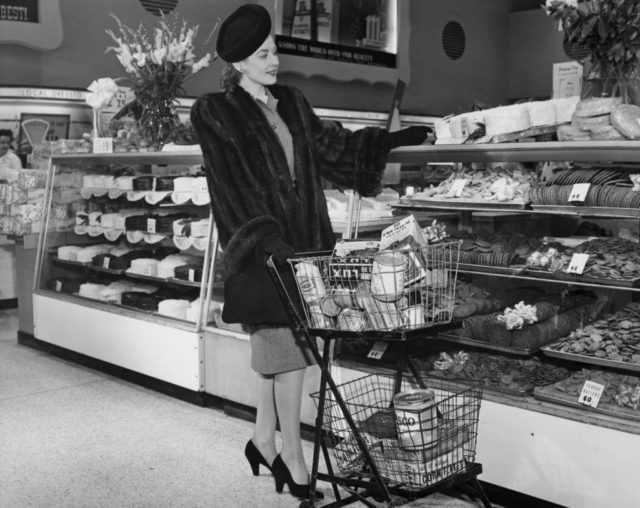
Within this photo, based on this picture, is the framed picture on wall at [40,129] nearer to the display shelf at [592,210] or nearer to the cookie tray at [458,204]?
the cookie tray at [458,204]

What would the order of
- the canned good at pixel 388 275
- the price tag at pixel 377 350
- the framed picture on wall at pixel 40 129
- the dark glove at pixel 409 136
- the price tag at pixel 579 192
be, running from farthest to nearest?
the framed picture on wall at pixel 40 129
the price tag at pixel 377 350
the dark glove at pixel 409 136
the price tag at pixel 579 192
the canned good at pixel 388 275

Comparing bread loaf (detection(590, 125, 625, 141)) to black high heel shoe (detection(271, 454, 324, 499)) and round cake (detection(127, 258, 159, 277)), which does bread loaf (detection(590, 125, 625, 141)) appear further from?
round cake (detection(127, 258, 159, 277))

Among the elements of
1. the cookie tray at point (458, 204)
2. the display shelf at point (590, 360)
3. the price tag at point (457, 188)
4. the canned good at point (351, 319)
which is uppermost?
the price tag at point (457, 188)

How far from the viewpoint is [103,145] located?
18.3ft

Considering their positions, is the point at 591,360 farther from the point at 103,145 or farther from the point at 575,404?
the point at 103,145

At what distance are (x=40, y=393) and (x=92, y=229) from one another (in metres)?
1.25

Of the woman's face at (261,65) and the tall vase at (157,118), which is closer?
the woman's face at (261,65)

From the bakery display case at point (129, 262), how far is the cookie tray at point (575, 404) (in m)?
2.14

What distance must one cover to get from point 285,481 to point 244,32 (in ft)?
5.97

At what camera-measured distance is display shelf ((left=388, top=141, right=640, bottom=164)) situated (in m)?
3.00

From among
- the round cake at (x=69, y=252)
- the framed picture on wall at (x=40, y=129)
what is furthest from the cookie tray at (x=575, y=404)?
the framed picture on wall at (x=40, y=129)

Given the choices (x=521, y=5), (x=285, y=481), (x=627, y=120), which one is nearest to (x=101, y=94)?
(x=285, y=481)

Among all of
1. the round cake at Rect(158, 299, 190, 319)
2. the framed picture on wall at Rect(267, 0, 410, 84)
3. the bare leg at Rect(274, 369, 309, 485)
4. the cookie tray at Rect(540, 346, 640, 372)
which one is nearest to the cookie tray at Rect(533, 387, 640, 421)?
the cookie tray at Rect(540, 346, 640, 372)

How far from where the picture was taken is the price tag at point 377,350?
12.2ft
